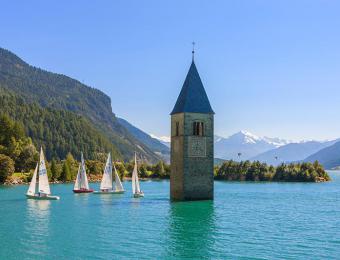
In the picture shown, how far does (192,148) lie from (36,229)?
30705 mm

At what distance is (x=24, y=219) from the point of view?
56250mm

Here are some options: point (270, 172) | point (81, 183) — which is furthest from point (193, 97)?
point (270, 172)

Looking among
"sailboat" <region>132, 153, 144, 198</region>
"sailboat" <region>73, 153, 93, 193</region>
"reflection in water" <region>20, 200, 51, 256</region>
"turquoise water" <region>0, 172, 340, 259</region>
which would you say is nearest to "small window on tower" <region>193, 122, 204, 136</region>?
"turquoise water" <region>0, 172, 340, 259</region>

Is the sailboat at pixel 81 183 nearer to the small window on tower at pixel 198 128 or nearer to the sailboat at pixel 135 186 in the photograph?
the sailboat at pixel 135 186

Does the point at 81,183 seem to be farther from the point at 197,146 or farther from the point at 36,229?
the point at 36,229

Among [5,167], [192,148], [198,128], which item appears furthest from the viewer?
[5,167]

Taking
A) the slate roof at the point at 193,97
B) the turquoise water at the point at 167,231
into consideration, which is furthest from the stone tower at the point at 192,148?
the turquoise water at the point at 167,231

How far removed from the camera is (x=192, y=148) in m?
74.3

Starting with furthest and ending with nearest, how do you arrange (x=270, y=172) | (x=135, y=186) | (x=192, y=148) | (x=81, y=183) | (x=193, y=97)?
(x=270, y=172) → (x=81, y=183) → (x=135, y=186) → (x=193, y=97) → (x=192, y=148)

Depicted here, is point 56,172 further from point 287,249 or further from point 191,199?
point 287,249

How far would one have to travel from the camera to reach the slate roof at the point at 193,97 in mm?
75188

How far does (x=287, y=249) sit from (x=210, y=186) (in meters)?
36.1

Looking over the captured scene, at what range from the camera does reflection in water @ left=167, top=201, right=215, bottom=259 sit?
127ft

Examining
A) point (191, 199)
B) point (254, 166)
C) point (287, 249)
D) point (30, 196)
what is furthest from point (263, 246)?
point (254, 166)
